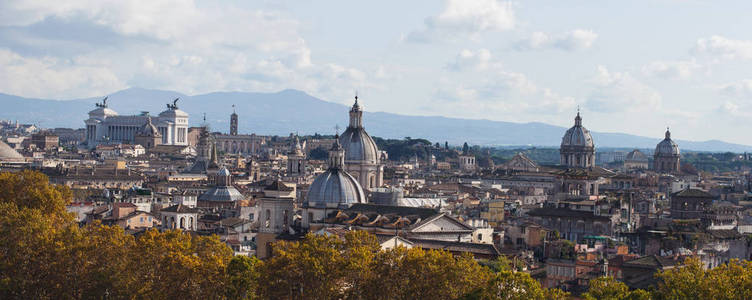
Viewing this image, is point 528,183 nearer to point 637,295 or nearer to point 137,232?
point 137,232

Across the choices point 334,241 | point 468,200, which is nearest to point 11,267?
point 334,241

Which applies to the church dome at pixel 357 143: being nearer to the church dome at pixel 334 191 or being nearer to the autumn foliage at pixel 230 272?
the church dome at pixel 334 191

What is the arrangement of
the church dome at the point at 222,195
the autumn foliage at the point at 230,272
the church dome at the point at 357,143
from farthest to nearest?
the church dome at the point at 357,143 < the church dome at the point at 222,195 < the autumn foliage at the point at 230,272

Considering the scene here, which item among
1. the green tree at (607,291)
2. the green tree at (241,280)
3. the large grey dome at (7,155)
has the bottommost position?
the green tree at (241,280)

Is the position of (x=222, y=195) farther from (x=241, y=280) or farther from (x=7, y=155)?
(x=7, y=155)

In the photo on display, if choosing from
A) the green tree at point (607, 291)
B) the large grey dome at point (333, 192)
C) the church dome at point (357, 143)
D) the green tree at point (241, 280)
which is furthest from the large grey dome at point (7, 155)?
the green tree at point (607, 291)

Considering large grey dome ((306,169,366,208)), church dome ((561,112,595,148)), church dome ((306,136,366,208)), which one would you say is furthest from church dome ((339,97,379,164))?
church dome ((561,112,595,148))

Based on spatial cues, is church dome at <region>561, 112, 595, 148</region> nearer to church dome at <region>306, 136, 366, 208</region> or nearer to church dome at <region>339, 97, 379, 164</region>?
church dome at <region>339, 97, 379, 164</region>
